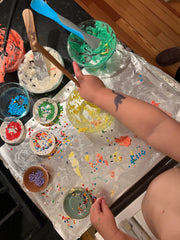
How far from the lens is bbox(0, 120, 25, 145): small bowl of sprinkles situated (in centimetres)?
98

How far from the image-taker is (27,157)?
0.99m

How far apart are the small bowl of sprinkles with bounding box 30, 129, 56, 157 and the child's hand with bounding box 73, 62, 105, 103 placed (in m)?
0.26

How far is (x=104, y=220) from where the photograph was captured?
0.90 metres

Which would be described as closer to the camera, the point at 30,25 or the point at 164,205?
the point at 30,25

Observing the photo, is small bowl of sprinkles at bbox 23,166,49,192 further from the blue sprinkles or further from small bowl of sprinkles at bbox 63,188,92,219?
the blue sprinkles

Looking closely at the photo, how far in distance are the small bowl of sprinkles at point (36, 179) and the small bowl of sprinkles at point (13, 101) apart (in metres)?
0.25

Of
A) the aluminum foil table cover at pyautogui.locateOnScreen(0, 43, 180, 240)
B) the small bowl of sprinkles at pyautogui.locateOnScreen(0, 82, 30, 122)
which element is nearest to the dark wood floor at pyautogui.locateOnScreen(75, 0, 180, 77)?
the aluminum foil table cover at pyautogui.locateOnScreen(0, 43, 180, 240)

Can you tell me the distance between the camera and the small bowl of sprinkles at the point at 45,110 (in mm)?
986

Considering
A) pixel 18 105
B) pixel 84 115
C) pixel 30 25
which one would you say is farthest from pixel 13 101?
pixel 30 25

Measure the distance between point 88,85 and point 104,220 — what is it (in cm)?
55

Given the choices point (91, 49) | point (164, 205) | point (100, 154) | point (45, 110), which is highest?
point (91, 49)

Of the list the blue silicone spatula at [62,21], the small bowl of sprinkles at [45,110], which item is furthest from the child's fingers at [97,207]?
the blue silicone spatula at [62,21]

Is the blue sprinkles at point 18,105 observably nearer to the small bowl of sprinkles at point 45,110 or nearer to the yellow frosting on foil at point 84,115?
the small bowl of sprinkles at point 45,110

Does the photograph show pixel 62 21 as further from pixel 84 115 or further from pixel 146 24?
pixel 146 24
